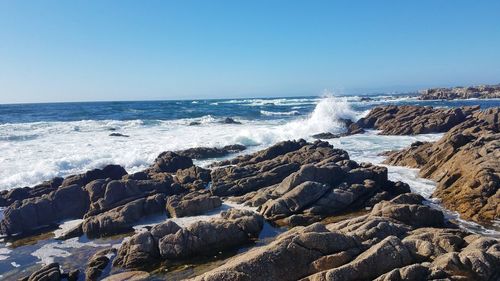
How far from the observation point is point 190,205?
56.3 feet

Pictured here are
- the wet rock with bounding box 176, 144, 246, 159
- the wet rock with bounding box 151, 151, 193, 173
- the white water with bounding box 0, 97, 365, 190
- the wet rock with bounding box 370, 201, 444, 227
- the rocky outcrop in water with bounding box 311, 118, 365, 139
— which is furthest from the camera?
Answer: the rocky outcrop in water with bounding box 311, 118, 365, 139

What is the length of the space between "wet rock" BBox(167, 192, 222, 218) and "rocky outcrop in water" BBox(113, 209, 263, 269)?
3.60m

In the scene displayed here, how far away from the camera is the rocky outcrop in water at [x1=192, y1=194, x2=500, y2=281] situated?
841 centimetres

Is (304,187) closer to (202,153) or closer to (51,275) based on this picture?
(51,275)

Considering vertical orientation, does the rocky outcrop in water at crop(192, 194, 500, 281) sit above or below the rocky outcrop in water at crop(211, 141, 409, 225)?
above

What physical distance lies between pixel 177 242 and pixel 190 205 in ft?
15.6

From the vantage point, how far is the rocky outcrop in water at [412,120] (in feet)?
129

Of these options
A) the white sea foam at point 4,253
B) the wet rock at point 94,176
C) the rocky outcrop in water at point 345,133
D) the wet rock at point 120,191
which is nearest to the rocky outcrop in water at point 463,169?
the wet rock at point 120,191

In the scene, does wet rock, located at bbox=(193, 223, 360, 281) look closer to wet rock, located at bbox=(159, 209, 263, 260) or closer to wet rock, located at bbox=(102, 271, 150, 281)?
wet rock, located at bbox=(102, 271, 150, 281)

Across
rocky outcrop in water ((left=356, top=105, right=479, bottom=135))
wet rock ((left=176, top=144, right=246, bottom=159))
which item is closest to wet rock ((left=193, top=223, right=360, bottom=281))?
A: wet rock ((left=176, top=144, right=246, bottom=159))

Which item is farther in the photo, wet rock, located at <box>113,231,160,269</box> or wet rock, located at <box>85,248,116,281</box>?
wet rock, located at <box>113,231,160,269</box>

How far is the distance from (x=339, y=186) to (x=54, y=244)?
10.9m

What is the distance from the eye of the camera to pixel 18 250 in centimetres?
1438

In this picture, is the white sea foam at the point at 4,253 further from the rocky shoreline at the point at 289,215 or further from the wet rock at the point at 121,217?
the wet rock at the point at 121,217
